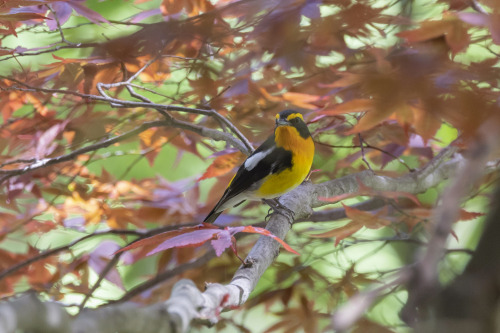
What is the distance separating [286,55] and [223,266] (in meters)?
0.54

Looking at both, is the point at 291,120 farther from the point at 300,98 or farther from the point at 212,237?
the point at 212,237

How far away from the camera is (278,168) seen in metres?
1.22

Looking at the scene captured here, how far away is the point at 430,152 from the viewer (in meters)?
1.31

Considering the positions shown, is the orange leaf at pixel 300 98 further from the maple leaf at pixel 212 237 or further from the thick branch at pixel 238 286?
the maple leaf at pixel 212 237

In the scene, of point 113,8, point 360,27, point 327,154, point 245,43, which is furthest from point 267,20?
point 113,8

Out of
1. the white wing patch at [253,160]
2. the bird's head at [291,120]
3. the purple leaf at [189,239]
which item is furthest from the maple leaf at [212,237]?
the bird's head at [291,120]

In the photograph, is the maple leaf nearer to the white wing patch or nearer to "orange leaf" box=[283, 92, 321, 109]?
the white wing patch

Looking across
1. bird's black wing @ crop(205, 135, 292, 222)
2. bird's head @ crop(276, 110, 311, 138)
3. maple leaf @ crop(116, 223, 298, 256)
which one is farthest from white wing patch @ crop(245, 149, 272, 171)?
maple leaf @ crop(116, 223, 298, 256)

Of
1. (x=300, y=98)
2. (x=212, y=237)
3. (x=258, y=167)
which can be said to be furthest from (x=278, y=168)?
(x=212, y=237)

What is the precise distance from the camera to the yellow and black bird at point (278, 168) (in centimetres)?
119

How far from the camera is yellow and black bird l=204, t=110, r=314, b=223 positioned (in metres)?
1.19

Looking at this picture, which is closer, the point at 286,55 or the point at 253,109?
the point at 286,55

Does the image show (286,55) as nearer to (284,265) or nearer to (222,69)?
(222,69)

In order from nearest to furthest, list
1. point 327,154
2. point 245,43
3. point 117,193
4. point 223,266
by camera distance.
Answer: point 245,43
point 223,266
point 117,193
point 327,154
